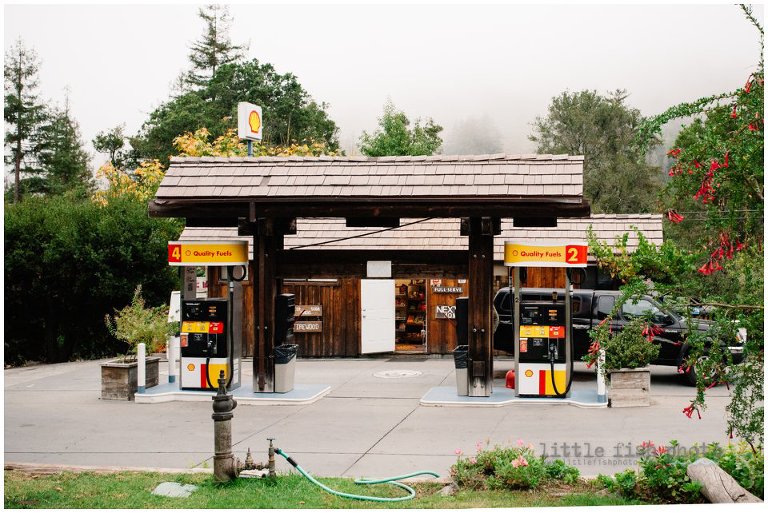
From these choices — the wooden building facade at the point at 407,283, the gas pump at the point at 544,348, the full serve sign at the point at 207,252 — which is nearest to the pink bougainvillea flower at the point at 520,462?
the gas pump at the point at 544,348

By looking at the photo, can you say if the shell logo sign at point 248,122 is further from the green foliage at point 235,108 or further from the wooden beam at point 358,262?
the green foliage at point 235,108

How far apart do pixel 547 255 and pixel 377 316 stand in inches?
338

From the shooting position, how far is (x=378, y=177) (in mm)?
15234

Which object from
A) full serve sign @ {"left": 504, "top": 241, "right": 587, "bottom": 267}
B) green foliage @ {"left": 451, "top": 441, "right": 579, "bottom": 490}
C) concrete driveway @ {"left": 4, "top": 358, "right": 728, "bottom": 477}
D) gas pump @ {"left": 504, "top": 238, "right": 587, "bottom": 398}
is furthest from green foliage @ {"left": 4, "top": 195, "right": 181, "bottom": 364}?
green foliage @ {"left": 451, "top": 441, "right": 579, "bottom": 490}

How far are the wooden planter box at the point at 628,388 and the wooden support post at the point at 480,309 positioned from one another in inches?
81.3

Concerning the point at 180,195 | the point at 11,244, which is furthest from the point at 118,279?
the point at 180,195

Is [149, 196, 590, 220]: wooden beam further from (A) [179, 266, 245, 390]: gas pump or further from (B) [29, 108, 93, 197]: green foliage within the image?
(B) [29, 108, 93, 197]: green foliage

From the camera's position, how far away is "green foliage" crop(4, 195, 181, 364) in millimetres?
24281

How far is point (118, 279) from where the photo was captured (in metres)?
24.5

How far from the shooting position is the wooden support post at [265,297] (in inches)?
620

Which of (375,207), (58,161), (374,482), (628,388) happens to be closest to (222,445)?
(374,482)

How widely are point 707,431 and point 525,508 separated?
202 inches

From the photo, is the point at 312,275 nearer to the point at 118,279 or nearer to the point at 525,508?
the point at 525,508

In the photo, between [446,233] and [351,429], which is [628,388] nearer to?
[351,429]
